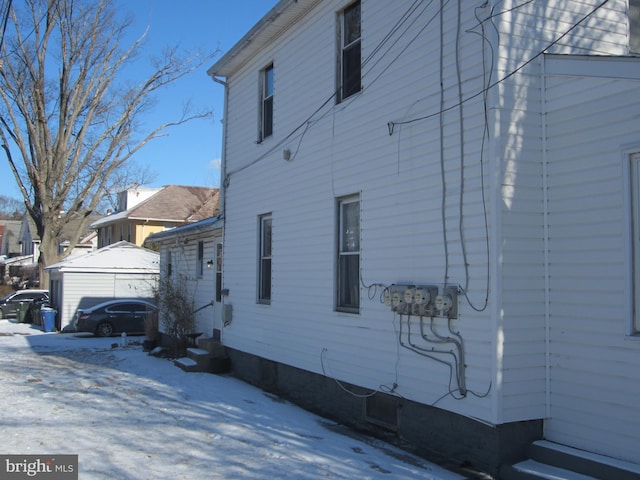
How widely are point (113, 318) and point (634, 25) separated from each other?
20.3 m

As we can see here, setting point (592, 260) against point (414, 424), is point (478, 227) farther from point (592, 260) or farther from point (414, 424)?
point (414, 424)

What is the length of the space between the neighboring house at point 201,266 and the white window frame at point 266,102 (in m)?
2.71

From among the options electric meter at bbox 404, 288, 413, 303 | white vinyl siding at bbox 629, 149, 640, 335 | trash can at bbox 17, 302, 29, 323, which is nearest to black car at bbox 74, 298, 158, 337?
trash can at bbox 17, 302, 29, 323

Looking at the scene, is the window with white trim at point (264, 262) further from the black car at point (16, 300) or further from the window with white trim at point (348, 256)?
the black car at point (16, 300)

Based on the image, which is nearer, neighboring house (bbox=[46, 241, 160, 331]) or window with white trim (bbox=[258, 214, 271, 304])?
window with white trim (bbox=[258, 214, 271, 304])

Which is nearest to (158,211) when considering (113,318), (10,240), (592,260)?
(113,318)

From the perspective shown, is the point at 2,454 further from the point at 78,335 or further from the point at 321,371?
the point at 78,335

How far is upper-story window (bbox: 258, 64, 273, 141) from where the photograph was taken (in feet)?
39.8

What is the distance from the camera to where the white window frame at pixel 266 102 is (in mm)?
12111

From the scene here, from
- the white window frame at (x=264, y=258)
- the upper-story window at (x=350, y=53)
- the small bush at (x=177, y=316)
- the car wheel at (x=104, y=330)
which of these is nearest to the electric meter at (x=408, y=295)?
the upper-story window at (x=350, y=53)

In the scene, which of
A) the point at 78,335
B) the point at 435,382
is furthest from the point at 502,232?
the point at 78,335

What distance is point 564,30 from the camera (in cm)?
682

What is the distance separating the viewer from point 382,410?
A: 8.04 metres

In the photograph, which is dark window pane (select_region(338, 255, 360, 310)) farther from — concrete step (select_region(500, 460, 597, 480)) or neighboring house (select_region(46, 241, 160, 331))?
neighboring house (select_region(46, 241, 160, 331))
